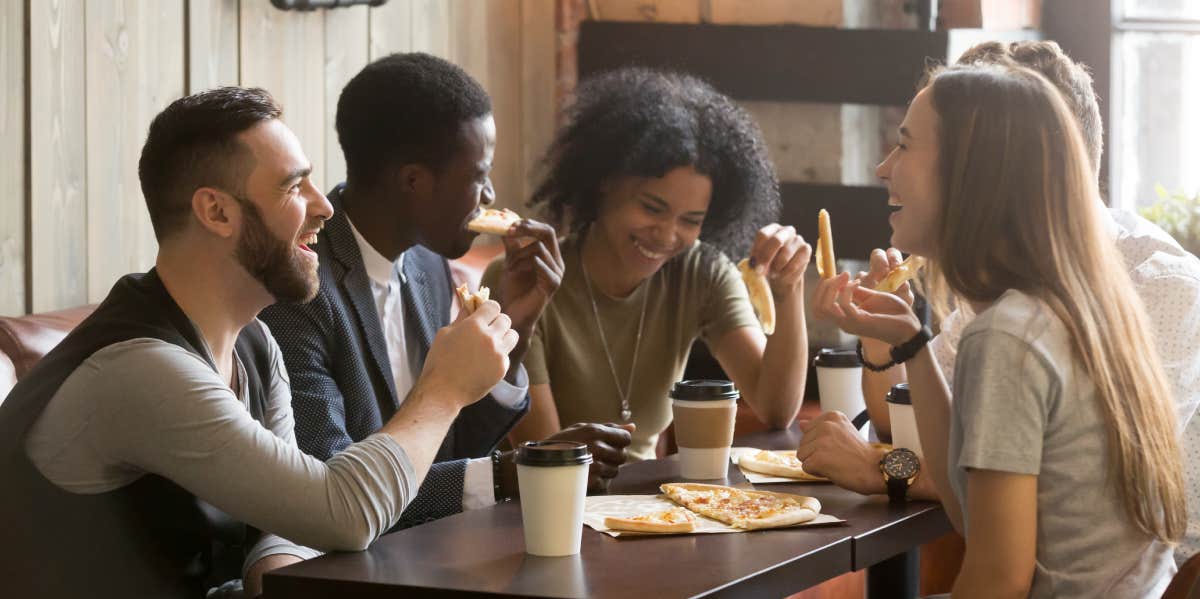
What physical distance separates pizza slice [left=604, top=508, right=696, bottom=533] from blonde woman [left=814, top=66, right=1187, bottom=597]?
0.35m

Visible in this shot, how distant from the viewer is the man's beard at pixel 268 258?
6.65ft

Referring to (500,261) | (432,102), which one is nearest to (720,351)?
(500,261)

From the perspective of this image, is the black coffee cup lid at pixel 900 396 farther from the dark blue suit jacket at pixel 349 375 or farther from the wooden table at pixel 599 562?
the dark blue suit jacket at pixel 349 375

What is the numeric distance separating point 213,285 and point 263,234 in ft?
0.34

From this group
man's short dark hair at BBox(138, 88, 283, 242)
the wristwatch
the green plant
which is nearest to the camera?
man's short dark hair at BBox(138, 88, 283, 242)

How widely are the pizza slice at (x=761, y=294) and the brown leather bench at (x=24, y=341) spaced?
1360 millimetres

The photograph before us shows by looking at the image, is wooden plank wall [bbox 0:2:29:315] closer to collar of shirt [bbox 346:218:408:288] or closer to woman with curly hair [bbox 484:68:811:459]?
collar of shirt [bbox 346:218:408:288]

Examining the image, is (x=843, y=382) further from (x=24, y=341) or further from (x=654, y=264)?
(x=24, y=341)

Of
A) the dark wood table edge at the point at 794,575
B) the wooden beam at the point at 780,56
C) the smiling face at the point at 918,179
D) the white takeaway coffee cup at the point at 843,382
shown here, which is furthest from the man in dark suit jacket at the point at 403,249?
the wooden beam at the point at 780,56

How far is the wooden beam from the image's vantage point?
13.8 feet

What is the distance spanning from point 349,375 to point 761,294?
1015 millimetres

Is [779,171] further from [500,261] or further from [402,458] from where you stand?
[402,458]

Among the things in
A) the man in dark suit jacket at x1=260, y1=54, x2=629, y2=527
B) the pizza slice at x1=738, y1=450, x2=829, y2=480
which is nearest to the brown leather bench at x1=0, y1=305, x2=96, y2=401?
the man in dark suit jacket at x1=260, y1=54, x2=629, y2=527

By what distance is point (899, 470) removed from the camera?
2.15 metres
